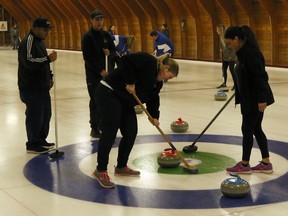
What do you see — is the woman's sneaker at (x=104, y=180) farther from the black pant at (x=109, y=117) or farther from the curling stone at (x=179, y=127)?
the curling stone at (x=179, y=127)

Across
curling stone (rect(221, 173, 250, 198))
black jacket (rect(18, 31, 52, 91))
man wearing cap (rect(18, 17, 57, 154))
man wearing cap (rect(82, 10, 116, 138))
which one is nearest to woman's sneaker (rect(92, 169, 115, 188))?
curling stone (rect(221, 173, 250, 198))

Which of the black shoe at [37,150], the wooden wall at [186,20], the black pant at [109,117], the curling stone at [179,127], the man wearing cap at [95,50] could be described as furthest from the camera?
the wooden wall at [186,20]

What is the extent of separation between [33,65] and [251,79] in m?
2.94

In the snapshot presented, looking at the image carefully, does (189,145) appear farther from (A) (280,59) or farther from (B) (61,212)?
(A) (280,59)

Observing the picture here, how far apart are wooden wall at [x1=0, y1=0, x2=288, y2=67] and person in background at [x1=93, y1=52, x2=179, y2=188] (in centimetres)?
1639

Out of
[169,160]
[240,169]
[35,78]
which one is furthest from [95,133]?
[240,169]

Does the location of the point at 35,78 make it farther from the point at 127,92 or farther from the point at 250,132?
the point at 250,132

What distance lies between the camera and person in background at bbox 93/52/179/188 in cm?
551

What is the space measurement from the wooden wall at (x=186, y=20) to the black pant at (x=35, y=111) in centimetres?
1546

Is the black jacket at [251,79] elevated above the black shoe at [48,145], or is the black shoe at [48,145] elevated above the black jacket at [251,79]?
the black jacket at [251,79]

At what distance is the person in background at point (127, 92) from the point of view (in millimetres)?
5512

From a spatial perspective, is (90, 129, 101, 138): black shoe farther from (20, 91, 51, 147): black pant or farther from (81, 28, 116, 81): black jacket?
(20, 91, 51, 147): black pant

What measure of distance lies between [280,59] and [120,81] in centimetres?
1740

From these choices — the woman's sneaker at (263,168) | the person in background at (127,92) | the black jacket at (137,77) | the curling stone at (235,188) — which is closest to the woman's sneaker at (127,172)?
the person in background at (127,92)
